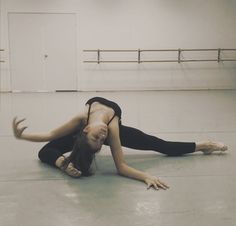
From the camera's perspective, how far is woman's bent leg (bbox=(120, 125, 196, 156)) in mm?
3377

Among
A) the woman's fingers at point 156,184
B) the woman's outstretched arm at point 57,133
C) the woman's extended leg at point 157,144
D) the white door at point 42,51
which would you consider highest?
the white door at point 42,51

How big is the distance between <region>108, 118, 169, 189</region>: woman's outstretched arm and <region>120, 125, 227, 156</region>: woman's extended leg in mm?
436

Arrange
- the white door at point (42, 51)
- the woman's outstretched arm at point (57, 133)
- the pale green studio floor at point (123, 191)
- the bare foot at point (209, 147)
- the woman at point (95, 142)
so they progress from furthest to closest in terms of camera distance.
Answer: the white door at point (42, 51) < the bare foot at point (209, 147) < the woman's outstretched arm at point (57, 133) < the woman at point (95, 142) < the pale green studio floor at point (123, 191)

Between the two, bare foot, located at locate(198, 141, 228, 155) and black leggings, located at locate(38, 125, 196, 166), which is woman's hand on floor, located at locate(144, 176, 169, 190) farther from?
bare foot, located at locate(198, 141, 228, 155)

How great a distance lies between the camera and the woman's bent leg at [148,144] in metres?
3.38

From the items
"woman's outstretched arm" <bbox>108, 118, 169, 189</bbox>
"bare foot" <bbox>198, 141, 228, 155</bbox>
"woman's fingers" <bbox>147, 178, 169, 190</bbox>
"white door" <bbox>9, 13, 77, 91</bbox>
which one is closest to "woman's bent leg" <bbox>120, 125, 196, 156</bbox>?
"bare foot" <bbox>198, 141, 228, 155</bbox>

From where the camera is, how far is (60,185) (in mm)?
2793

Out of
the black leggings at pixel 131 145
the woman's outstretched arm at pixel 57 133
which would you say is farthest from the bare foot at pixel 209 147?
the woman's outstretched arm at pixel 57 133

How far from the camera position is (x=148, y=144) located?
11.3ft

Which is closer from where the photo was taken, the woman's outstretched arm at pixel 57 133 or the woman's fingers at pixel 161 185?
the woman's fingers at pixel 161 185

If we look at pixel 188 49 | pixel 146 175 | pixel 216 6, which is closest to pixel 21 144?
pixel 146 175

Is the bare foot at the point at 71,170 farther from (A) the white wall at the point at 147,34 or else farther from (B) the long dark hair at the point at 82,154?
(A) the white wall at the point at 147,34

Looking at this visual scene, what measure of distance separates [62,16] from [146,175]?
27.3 feet

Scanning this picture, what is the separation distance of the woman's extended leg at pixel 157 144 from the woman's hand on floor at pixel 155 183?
2.11 feet
